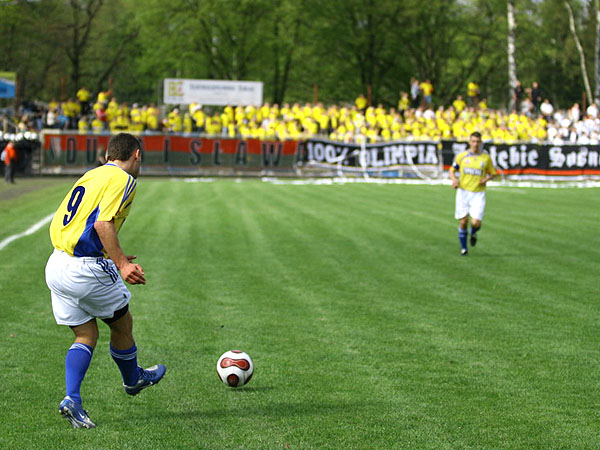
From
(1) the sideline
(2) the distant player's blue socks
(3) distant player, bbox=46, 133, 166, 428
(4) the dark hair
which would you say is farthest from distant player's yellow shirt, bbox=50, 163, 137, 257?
(1) the sideline

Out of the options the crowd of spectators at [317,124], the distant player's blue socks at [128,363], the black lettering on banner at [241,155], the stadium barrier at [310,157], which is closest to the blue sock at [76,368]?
the distant player's blue socks at [128,363]

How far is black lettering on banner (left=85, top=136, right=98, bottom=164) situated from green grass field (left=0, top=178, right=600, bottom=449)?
21.1m

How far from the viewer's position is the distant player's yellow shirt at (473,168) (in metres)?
15.7

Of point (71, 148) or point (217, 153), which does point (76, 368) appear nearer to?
point (71, 148)

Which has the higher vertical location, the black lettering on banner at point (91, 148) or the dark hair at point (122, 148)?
the black lettering on banner at point (91, 148)

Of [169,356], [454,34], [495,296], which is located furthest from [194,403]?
[454,34]

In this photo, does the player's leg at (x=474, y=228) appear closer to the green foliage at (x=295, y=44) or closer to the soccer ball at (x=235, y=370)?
the soccer ball at (x=235, y=370)

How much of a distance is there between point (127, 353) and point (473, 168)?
10.8m

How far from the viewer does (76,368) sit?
5695mm

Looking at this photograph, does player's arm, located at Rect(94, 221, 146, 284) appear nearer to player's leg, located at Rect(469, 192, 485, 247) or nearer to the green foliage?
player's leg, located at Rect(469, 192, 485, 247)

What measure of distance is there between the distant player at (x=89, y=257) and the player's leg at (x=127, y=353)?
0.13 m

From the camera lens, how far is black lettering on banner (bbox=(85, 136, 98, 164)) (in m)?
38.9

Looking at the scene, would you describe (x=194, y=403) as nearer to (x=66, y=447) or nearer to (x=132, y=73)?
(x=66, y=447)

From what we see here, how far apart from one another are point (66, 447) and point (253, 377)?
210 centimetres
